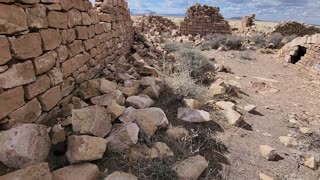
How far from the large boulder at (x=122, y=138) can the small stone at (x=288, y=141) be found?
6.87 feet

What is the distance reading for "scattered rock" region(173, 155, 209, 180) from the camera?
2.46 meters

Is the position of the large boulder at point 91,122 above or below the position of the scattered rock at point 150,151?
above

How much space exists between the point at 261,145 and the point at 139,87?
1841 mm

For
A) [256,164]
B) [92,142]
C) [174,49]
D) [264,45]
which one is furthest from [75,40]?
[264,45]

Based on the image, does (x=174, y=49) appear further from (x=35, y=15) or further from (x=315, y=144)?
(x=35, y=15)

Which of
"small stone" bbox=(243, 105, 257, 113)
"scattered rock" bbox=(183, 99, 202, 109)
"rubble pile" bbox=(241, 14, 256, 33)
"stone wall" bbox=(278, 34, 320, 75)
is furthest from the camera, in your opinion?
"rubble pile" bbox=(241, 14, 256, 33)

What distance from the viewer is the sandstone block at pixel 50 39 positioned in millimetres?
2566

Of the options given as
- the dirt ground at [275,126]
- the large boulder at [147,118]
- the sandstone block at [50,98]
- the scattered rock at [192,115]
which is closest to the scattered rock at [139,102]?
the large boulder at [147,118]

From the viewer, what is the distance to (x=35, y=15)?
2.44 metres

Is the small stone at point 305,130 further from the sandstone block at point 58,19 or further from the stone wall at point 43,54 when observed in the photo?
the sandstone block at point 58,19

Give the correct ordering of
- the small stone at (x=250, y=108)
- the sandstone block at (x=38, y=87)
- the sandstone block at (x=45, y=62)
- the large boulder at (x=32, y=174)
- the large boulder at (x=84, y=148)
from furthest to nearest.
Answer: the small stone at (x=250, y=108) < the sandstone block at (x=45, y=62) < the sandstone block at (x=38, y=87) < the large boulder at (x=84, y=148) < the large boulder at (x=32, y=174)

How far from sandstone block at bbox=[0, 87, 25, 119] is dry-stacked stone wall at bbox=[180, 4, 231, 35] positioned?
13.8 meters

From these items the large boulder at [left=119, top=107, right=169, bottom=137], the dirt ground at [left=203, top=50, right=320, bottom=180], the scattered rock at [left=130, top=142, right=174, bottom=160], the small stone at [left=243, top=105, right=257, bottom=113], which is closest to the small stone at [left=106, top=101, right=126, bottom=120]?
the large boulder at [left=119, top=107, right=169, bottom=137]

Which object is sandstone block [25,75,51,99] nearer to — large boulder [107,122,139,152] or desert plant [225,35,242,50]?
large boulder [107,122,139,152]
